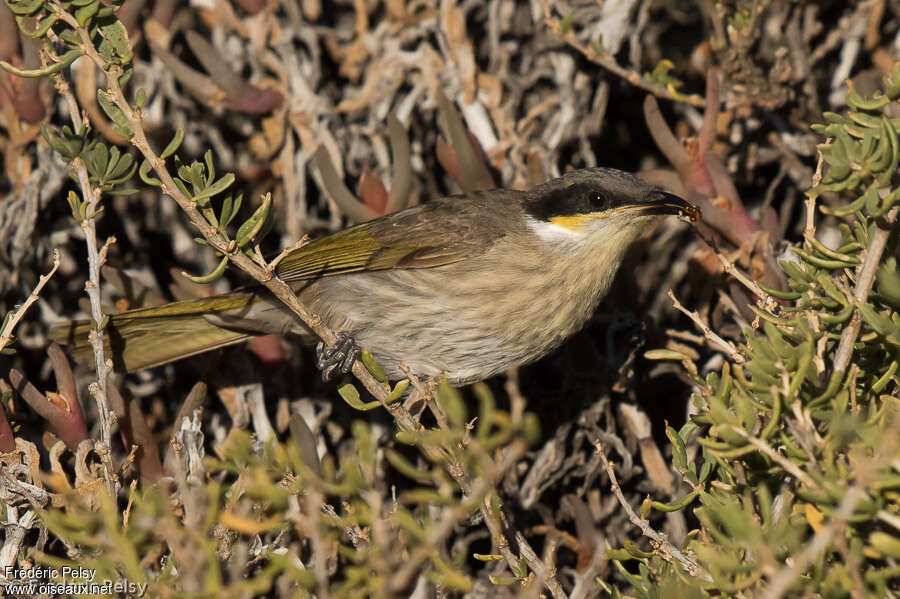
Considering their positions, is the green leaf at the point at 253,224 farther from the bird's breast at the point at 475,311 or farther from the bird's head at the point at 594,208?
the bird's head at the point at 594,208

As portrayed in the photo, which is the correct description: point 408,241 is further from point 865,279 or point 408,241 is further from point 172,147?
point 865,279

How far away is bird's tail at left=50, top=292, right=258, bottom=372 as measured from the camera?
3.49 meters

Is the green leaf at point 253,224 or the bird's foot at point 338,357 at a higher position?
the green leaf at point 253,224

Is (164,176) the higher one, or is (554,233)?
(164,176)

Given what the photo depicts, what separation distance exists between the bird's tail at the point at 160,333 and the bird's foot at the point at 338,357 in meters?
0.44

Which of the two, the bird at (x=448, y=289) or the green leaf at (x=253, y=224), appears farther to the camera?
the bird at (x=448, y=289)

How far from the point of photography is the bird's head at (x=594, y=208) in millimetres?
3377

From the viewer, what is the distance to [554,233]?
3611 millimetres

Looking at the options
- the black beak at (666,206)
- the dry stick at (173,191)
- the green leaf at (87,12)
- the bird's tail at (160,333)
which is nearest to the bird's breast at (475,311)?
the black beak at (666,206)

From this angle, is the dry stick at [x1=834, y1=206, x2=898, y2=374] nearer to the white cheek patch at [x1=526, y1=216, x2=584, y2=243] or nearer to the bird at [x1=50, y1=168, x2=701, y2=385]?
the bird at [x1=50, y1=168, x2=701, y2=385]

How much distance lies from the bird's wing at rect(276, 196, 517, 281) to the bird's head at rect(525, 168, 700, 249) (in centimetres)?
20

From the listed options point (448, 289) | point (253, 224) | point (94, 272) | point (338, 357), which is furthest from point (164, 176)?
point (448, 289)

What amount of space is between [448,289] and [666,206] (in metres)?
0.92

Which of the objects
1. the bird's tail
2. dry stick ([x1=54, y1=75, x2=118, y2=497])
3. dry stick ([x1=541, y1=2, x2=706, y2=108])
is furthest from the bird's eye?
dry stick ([x1=54, y1=75, x2=118, y2=497])
